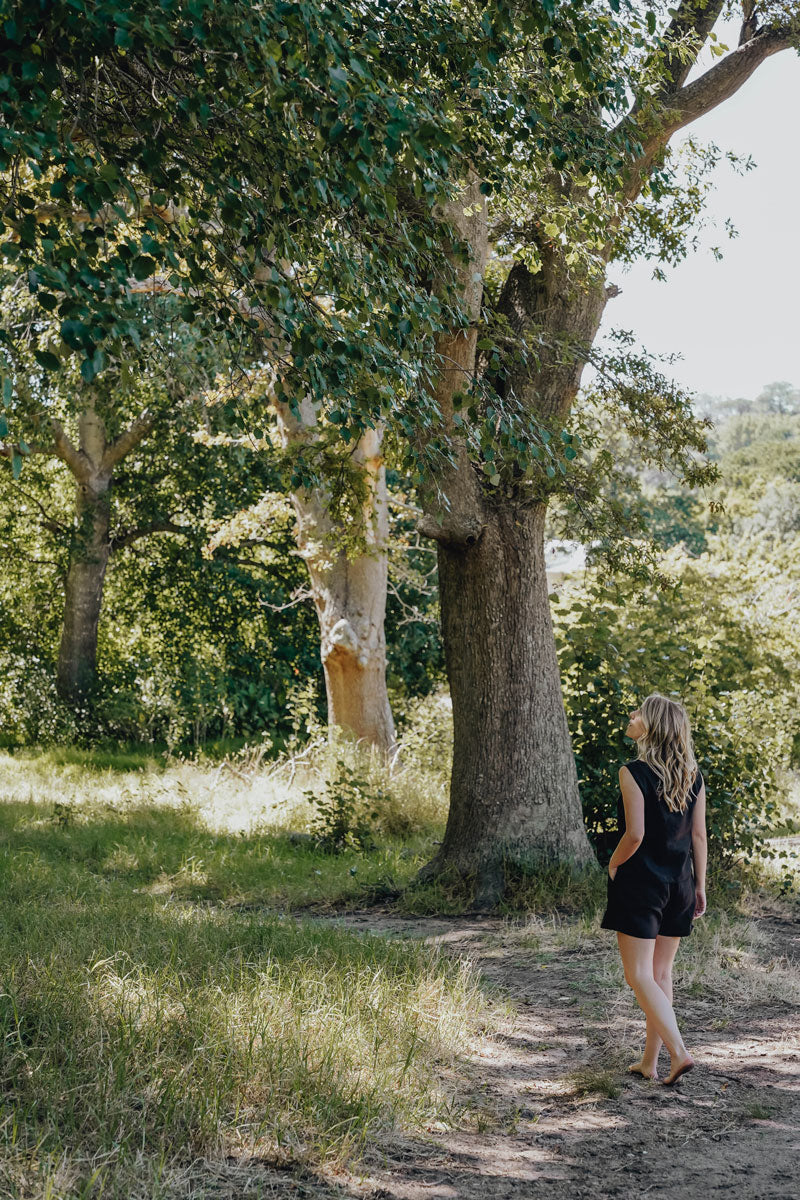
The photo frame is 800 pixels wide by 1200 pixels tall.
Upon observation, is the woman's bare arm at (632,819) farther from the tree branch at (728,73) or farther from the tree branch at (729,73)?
the tree branch at (729,73)

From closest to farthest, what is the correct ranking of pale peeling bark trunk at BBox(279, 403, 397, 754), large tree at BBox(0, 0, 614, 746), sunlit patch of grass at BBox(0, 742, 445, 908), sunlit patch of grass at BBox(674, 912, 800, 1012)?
1. large tree at BBox(0, 0, 614, 746)
2. sunlit patch of grass at BBox(674, 912, 800, 1012)
3. sunlit patch of grass at BBox(0, 742, 445, 908)
4. pale peeling bark trunk at BBox(279, 403, 397, 754)

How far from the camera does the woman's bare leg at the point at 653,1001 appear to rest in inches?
194

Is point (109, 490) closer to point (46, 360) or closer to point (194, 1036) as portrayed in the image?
point (194, 1036)

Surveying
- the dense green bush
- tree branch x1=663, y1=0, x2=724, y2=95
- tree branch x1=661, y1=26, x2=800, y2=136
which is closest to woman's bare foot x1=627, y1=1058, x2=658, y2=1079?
the dense green bush

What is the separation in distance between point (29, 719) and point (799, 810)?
13.2m

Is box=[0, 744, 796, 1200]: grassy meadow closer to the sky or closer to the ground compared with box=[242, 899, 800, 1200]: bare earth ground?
closer to the sky

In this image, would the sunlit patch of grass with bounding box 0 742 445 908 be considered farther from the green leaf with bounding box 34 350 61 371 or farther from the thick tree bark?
the green leaf with bounding box 34 350 61 371

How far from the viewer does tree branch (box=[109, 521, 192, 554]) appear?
20242mm

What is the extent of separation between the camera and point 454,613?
9.03m

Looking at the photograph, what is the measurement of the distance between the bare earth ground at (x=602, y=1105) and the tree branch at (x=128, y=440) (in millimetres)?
14020

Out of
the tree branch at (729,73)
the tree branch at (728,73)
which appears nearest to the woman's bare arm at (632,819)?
the tree branch at (728,73)

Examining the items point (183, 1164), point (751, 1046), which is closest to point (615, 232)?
point (751, 1046)

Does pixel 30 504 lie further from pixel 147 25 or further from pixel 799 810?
pixel 147 25

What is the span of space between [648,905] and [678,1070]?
2.39 ft
